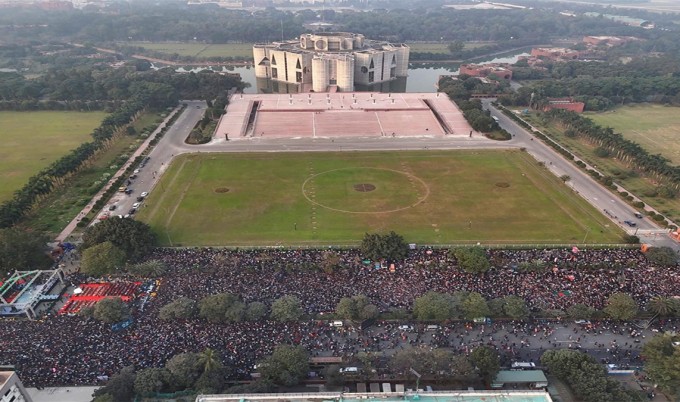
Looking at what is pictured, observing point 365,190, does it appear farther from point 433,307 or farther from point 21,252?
point 21,252

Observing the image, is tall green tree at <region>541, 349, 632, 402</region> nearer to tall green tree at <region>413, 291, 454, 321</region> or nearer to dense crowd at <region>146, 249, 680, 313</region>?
dense crowd at <region>146, 249, 680, 313</region>

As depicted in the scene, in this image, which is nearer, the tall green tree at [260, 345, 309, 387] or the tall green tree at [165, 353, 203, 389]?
the tall green tree at [165, 353, 203, 389]

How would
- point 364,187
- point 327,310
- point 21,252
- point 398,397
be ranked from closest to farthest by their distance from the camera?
point 398,397 < point 327,310 < point 21,252 < point 364,187

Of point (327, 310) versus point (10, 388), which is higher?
point (10, 388)

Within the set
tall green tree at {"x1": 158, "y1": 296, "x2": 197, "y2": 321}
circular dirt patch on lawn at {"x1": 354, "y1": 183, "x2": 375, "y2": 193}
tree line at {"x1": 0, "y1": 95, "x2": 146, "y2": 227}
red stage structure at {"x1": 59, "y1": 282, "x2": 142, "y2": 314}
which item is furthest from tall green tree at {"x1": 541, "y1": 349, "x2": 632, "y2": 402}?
tree line at {"x1": 0, "y1": 95, "x2": 146, "y2": 227}

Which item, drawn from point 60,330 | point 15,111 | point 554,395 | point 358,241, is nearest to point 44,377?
point 60,330

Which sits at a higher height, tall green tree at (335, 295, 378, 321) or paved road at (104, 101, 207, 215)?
tall green tree at (335, 295, 378, 321)

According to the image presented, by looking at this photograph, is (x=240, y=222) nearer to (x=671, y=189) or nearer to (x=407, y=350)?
(x=407, y=350)

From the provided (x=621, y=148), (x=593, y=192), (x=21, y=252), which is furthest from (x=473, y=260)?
(x=621, y=148)
